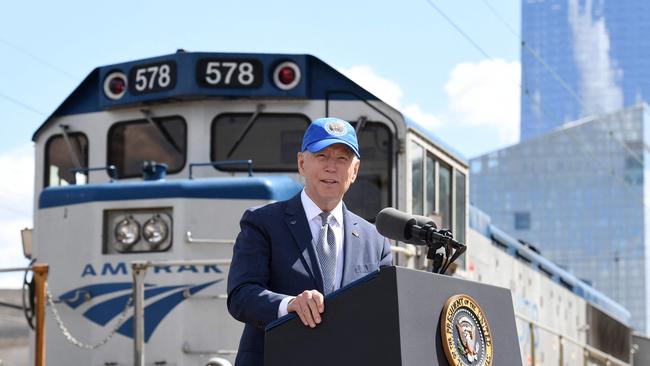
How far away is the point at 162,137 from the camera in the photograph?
342 inches

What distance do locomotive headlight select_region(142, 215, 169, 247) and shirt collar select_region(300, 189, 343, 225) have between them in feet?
13.7

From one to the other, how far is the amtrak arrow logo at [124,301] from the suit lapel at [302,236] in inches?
159

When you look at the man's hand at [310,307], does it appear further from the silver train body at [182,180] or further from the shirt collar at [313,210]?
the silver train body at [182,180]

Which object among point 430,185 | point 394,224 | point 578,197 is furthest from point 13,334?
point 578,197

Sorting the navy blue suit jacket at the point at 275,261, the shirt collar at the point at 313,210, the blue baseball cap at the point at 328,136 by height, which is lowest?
the navy blue suit jacket at the point at 275,261

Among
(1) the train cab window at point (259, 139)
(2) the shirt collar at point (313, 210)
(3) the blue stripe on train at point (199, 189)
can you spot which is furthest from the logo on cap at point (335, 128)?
(1) the train cab window at point (259, 139)

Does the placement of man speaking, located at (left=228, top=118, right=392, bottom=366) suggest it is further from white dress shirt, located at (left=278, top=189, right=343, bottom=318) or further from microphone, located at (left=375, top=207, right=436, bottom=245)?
microphone, located at (left=375, top=207, right=436, bottom=245)

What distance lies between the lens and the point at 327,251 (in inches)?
146

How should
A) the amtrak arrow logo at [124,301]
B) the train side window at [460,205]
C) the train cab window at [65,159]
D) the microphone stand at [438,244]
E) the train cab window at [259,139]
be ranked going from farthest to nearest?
the train side window at [460,205]
the train cab window at [65,159]
the train cab window at [259,139]
the amtrak arrow logo at [124,301]
the microphone stand at [438,244]

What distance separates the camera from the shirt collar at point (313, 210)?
3.74 m

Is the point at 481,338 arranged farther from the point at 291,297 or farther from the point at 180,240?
the point at 180,240

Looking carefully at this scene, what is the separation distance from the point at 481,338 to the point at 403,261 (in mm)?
4854

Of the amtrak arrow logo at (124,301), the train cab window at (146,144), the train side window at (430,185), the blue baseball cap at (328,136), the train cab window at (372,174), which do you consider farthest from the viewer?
the train side window at (430,185)

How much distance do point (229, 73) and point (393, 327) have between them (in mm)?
5620
